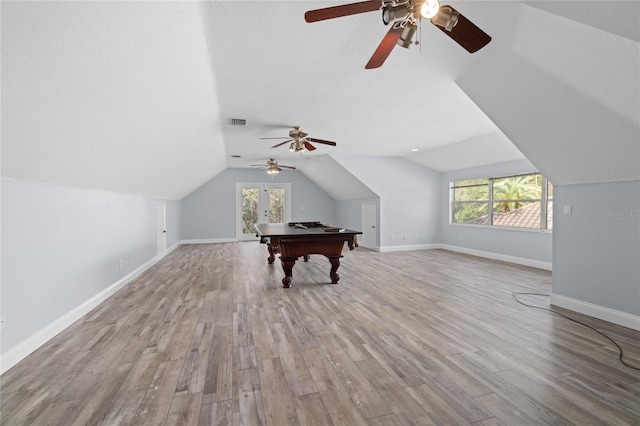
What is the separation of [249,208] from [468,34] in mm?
8916

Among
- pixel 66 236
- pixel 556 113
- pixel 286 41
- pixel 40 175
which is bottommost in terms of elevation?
pixel 66 236

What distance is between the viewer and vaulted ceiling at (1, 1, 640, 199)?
1745 mm

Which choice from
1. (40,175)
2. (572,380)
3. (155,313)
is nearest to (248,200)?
(155,313)

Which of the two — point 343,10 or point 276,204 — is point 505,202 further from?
point 276,204

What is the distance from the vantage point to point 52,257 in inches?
105

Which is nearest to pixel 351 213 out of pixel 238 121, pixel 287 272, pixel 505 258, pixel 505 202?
pixel 505 202

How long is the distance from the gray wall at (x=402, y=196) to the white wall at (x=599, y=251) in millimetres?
4331

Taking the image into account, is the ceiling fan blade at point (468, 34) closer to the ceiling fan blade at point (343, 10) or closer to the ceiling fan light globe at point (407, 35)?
the ceiling fan light globe at point (407, 35)

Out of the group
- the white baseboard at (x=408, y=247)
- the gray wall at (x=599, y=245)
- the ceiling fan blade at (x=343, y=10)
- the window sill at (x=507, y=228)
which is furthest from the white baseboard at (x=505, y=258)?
the ceiling fan blade at (x=343, y=10)

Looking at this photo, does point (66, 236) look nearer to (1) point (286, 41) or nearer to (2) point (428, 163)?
(1) point (286, 41)

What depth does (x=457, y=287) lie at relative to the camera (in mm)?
4270

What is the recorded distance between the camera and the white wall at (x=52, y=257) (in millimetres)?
2176

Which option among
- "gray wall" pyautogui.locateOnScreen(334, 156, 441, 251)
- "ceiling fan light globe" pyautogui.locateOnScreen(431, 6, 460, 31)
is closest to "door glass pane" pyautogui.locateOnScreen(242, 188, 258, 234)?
"gray wall" pyautogui.locateOnScreen(334, 156, 441, 251)

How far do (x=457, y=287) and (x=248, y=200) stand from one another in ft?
24.2
